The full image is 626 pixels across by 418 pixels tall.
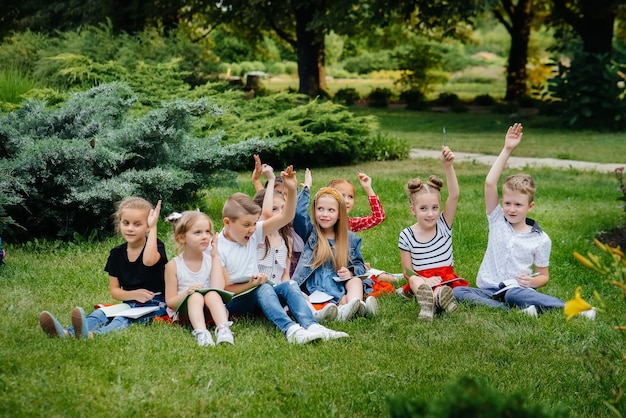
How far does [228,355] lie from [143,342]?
511 mm

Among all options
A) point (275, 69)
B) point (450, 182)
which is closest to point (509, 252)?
point (450, 182)

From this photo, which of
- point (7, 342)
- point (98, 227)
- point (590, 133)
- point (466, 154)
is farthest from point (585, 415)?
point (590, 133)

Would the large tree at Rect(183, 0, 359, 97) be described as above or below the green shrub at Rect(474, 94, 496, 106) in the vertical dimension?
above

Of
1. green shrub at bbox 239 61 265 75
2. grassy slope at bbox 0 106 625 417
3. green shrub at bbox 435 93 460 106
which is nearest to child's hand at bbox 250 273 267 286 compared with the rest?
grassy slope at bbox 0 106 625 417

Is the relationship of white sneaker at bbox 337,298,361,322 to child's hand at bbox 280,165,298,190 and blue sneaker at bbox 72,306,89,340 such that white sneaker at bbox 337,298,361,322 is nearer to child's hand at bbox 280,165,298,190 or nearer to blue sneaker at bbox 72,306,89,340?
child's hand at bbox 280,165,298,190

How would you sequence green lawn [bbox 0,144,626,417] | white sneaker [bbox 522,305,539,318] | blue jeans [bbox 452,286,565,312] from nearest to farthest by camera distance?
green lawn [bbox 0,144,626,417] → white sneaker [bbox 522,305,539,318] → blue jeans [bbox 452,286,565,312]

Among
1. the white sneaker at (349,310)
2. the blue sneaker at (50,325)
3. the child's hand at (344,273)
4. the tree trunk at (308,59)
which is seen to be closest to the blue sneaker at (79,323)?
the blue sneaker at (50,325)

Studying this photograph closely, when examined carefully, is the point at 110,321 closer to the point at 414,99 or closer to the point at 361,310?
the point at 361,310

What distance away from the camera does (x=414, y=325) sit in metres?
4.99

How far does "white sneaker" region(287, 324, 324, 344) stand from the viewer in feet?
15.1

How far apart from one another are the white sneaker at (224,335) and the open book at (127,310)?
561 millimetres

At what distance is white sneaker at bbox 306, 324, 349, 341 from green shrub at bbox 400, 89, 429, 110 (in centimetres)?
2055

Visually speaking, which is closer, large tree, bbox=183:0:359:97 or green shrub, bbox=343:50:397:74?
large tree, bbox=183:0:359:97

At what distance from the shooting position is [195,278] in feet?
16.8
